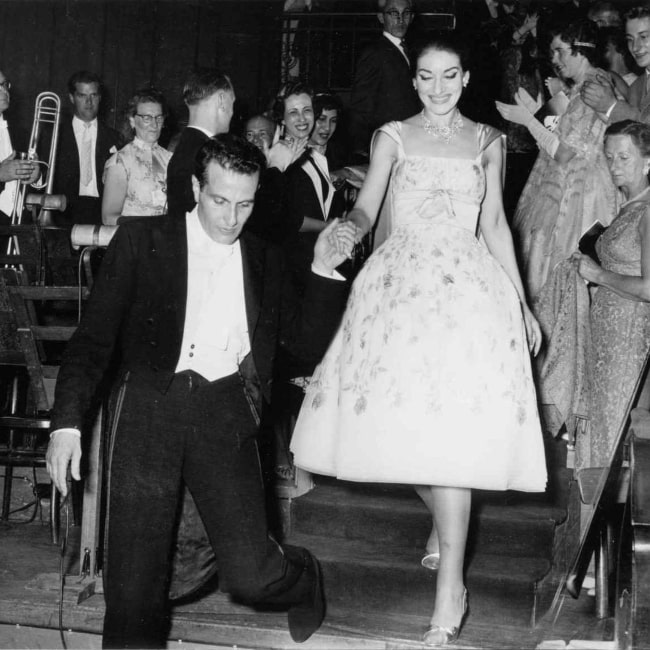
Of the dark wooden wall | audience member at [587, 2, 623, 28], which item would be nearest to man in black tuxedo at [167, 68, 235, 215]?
audience member at [587, 2, 623, 28]

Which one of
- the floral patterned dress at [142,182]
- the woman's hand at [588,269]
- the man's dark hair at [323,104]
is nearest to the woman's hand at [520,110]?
the man's dark hair at [323,104]

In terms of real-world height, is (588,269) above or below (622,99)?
below

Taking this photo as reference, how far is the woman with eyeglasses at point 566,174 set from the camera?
4.87 metres

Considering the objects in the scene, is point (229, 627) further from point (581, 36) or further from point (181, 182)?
point (581, 36)

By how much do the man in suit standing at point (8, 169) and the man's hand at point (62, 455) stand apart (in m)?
3.53

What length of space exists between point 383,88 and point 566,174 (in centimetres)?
149

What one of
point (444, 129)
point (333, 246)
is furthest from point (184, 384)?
point (444, 129)

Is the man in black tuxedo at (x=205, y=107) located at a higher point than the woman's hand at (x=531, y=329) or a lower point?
higher

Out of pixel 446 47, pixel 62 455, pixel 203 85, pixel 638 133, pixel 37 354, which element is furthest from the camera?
pixel 37 354

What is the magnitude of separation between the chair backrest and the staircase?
1.56 m

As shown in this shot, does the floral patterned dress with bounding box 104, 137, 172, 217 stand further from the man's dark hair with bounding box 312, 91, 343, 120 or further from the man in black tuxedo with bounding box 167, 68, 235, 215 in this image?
the man in black tuxedo with bounding box 167, 68, 235, 215

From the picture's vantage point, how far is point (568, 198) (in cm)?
499

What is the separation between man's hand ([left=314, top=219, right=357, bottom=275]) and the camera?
117 inches

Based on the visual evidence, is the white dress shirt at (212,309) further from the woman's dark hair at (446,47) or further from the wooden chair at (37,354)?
the wooden chair at (37,354)
